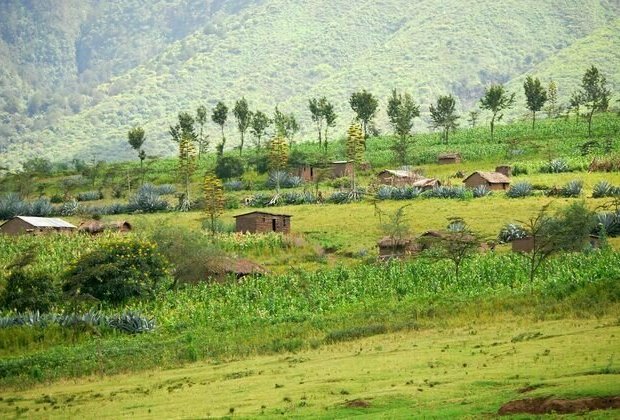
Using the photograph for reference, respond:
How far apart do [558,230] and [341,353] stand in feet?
83.6

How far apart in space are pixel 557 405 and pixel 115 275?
40.9m

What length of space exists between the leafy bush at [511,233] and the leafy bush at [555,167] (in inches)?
1169

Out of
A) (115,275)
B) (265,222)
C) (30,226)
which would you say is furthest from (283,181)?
(115,275)

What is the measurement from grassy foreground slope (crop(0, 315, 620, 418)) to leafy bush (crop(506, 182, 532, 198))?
44936mm

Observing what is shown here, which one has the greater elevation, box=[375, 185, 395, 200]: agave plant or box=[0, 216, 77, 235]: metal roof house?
box=[375, 185, 395, 200]: agave plant

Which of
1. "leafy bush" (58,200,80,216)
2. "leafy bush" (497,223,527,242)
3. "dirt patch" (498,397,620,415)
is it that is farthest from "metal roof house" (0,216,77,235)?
"dirt patch" (498,397,620,415)

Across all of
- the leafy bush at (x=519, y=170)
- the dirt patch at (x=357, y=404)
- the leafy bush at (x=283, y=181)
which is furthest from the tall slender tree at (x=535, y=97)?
the dirt patch at (x=357, y=404)

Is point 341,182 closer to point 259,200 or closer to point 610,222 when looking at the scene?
point 259,200

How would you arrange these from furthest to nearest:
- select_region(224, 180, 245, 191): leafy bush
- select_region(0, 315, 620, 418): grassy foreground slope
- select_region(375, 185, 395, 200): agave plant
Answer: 1. select_region(224, 180, 245, 191): leafy bush
2. select_region(375, 185, 395, 200): agave plant
3. select_region(0, 315, 620, 418): grassy foreground slope

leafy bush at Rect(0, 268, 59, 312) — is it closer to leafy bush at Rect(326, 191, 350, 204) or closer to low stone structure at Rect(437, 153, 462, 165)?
leafy bush at Rect(326, 191, 350, 204)

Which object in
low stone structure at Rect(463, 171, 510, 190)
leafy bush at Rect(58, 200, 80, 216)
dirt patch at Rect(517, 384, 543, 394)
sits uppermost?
dirt patch at Rect(517, 384, 543, 394)

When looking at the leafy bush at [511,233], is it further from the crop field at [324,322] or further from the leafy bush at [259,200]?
the leafy bush at [259,200]

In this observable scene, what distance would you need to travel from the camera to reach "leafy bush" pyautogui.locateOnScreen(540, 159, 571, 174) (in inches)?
3964

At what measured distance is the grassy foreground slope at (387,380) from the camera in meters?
27.3
